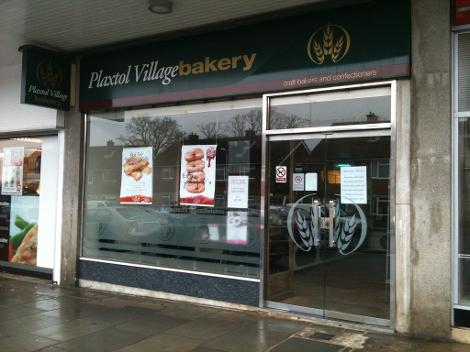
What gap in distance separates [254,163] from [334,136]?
1.27 m

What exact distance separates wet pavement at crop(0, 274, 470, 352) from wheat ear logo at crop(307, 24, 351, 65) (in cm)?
343

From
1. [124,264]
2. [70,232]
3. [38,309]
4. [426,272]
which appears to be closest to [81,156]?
[70,232]

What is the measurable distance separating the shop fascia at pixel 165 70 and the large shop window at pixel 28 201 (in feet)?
5.79

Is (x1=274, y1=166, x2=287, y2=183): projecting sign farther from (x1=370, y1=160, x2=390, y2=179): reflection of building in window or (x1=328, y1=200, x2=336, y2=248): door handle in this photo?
(x1=370, y1=160, x2=390, y2=179): reflection of building in window

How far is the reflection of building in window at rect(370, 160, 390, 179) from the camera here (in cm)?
632

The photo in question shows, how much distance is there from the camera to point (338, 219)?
22.0 feet

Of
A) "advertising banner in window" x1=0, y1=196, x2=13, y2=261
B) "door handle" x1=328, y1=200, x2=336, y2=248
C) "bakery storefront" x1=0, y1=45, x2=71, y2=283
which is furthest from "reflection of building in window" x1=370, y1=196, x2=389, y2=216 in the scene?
"advertising banner in window" x1=0, y1=196, x2=13, y2=261

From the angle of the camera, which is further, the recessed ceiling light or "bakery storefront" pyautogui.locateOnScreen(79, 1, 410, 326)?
the recessed ceiling light

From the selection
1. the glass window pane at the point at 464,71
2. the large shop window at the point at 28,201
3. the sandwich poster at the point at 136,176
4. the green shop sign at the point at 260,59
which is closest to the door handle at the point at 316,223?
the green shop sign at the point at 260,59

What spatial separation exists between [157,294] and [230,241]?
1.52 metres

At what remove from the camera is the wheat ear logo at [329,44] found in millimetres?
6551

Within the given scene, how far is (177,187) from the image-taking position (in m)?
8.13

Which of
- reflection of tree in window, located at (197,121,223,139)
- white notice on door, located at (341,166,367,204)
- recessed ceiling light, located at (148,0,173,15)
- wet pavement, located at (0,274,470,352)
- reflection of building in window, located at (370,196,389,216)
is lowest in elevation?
wet pavement, located at (0,274,470,352)

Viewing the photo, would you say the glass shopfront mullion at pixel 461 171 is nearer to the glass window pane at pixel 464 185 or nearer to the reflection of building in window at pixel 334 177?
the glass window pane at pixel 464 185
